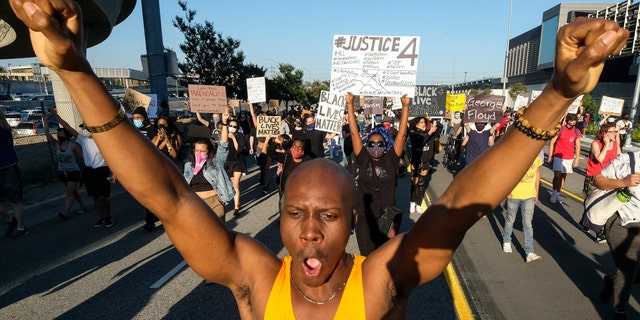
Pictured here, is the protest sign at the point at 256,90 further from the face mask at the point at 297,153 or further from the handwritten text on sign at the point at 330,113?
the face mask at the point at 297,153

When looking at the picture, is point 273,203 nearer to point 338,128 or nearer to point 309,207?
point 338,128

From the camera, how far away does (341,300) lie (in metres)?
1.50

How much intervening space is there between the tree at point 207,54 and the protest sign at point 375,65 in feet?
49.7

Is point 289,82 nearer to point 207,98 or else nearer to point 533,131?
point 207,98

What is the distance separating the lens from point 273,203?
27.6ft

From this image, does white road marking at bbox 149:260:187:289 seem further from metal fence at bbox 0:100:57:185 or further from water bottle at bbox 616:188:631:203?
metal fence at bbox 0:100:57:185

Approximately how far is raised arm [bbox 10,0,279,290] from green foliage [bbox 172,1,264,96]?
65.9ft

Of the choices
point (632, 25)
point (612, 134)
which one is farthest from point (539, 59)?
point (612, 134)

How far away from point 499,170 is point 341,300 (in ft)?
2.52

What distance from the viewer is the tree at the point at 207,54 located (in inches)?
776

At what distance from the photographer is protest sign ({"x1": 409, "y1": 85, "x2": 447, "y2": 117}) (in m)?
12.0

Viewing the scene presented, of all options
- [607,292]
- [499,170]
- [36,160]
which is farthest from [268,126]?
[36,160]

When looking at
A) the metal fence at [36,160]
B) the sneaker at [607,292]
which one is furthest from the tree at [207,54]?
the sneaker at [607,292]

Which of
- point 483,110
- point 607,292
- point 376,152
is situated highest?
point 483,110
